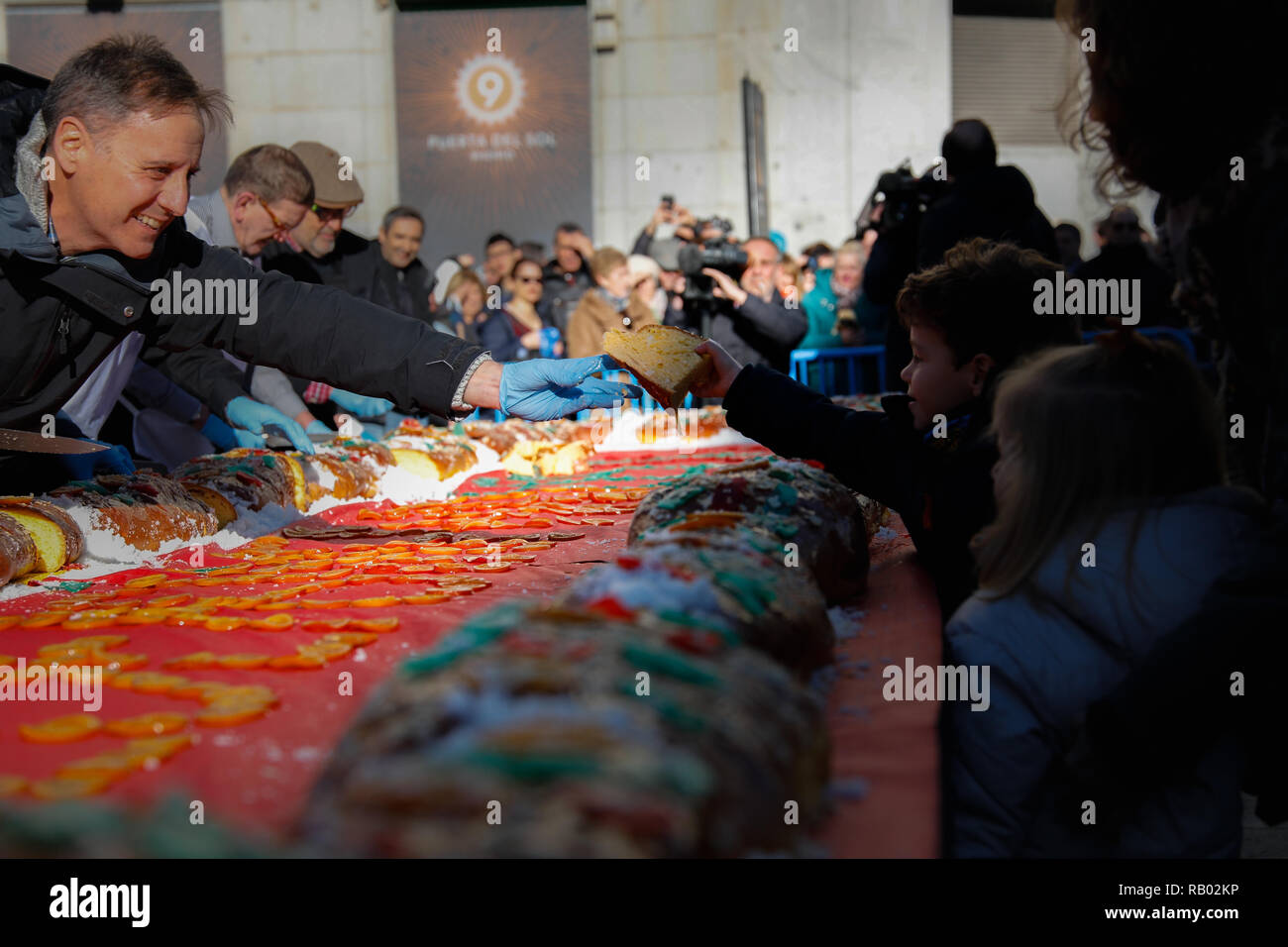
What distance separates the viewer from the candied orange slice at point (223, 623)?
2.12 meters

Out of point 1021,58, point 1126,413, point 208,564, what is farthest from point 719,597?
point 1021,58

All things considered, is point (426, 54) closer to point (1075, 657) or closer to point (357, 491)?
point (357, 491)

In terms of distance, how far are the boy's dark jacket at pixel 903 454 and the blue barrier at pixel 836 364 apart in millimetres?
5415

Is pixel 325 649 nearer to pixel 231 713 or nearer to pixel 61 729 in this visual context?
pixel 231 713

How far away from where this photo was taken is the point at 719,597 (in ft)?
5.16

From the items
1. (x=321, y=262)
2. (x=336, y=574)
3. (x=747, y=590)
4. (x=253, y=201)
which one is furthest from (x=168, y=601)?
(x=321, y=262)

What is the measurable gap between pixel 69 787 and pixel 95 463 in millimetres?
2995

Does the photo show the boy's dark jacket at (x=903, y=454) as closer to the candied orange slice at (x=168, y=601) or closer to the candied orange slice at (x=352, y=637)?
the candied orange slice at (x=352, y=637)

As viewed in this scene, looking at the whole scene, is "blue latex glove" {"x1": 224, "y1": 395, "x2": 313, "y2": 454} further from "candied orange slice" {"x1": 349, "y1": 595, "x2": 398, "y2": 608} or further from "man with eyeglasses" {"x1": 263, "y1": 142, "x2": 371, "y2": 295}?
"candied orange slice" {"x1": 349, "y1": 595, "x2": 398, "y2": 608}

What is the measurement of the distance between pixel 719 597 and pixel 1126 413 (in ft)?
2.48

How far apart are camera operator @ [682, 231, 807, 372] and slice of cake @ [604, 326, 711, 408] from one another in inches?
150

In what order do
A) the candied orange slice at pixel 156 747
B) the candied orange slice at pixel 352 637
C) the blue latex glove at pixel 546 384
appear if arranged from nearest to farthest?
the candied orange slice at pixel 156 747 < the candied orange slice at pixel 352 637 < the blue latex glove at pixel 546 384
